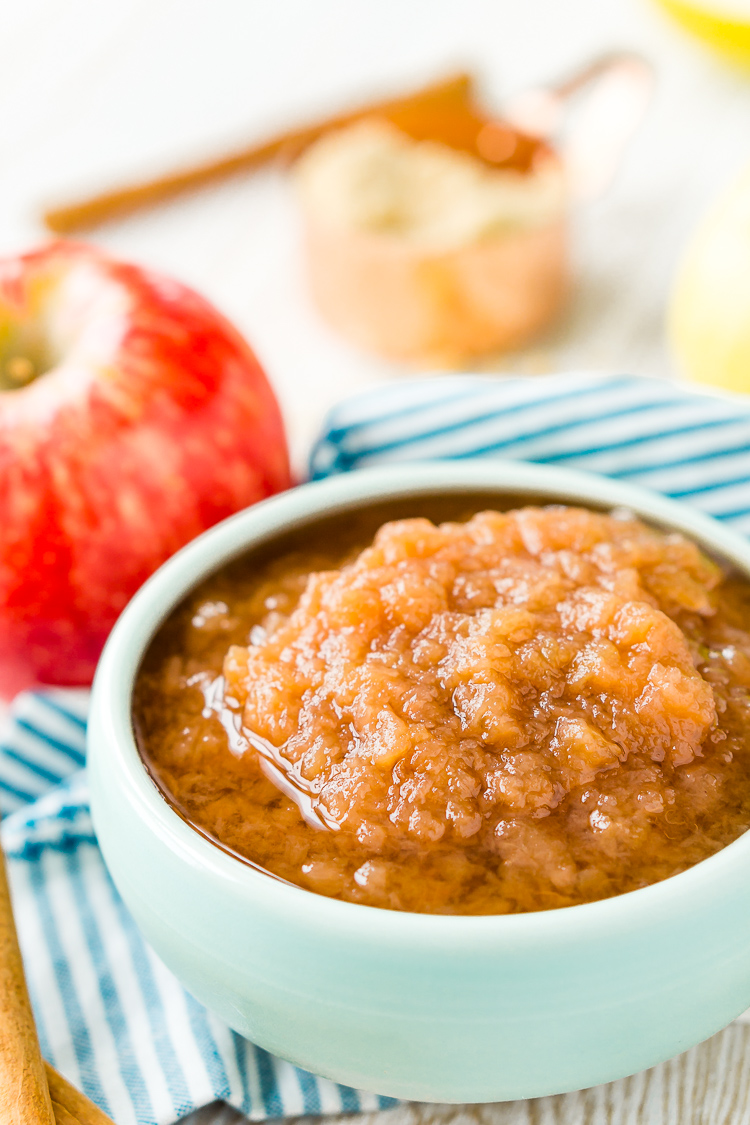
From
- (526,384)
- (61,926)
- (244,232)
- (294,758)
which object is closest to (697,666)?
(294,758)

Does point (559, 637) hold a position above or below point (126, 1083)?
above

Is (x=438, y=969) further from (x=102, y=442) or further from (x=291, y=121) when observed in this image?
(x=291, y=121)

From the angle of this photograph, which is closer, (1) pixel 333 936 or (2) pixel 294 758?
(1) pixel 333 936

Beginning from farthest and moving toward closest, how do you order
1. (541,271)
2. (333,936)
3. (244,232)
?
(244,232), (541,271), (333,936)

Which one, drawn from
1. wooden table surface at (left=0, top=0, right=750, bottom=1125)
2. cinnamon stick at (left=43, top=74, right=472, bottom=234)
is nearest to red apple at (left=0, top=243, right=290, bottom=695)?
wooden table surface at (left=0, top=0, right=750, bottom=1125)

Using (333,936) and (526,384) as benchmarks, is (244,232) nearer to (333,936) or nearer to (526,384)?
(526,384)

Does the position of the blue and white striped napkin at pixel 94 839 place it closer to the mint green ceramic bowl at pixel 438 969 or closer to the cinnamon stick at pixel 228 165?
the mint green ceramic bowl at pixel 438 969

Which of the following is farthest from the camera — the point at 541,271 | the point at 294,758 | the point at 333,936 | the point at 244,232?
the point at 244,232
